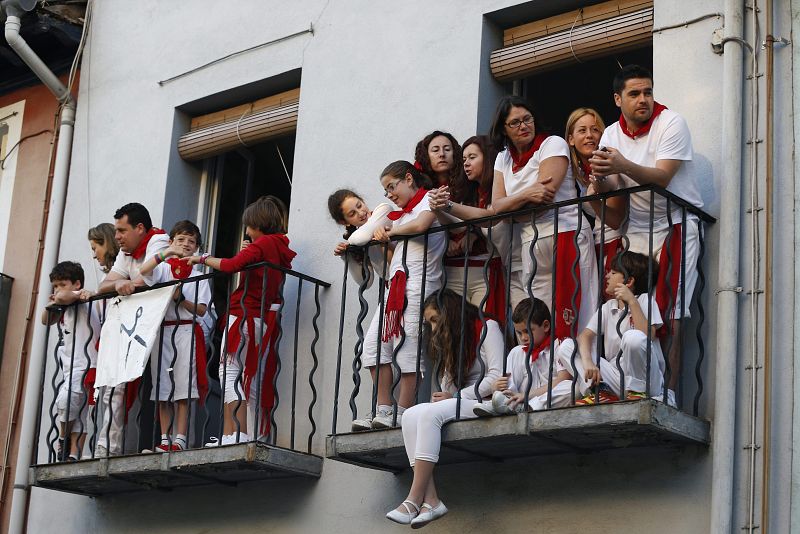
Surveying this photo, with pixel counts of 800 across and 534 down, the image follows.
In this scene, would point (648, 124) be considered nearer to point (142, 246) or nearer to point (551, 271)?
point (551, 271)

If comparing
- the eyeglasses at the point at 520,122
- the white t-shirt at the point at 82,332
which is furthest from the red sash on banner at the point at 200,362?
the eyeglasses at the point at 520,122

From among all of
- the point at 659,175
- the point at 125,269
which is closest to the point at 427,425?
the point at 659,175

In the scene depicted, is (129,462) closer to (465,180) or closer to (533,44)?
(465,180)

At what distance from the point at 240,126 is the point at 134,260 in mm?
1425

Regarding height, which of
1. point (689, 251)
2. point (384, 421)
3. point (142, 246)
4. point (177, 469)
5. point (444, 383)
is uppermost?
point (142, 246)

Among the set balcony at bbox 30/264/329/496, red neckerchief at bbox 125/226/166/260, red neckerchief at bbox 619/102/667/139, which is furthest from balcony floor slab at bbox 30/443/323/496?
red neckerchief at bbox 619/102/667/139

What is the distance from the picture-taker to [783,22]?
329 inches

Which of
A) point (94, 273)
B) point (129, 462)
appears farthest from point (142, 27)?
point (129, 462)

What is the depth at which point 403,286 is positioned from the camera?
877cm

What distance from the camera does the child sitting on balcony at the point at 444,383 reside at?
7.84 meters

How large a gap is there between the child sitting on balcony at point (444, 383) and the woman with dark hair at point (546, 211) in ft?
1.47

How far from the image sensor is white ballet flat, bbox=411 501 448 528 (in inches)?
305

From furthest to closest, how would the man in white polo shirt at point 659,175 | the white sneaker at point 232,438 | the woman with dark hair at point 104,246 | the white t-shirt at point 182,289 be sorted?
the woman with dark hair at point 104,246 < the white t-shirt at point 182,289 < the white sneaker at point 232,438 < the man in white polo shirt at point 659,175

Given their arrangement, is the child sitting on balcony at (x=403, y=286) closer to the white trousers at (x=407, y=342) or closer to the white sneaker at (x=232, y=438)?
the white trousers at (x=407, y=342)
